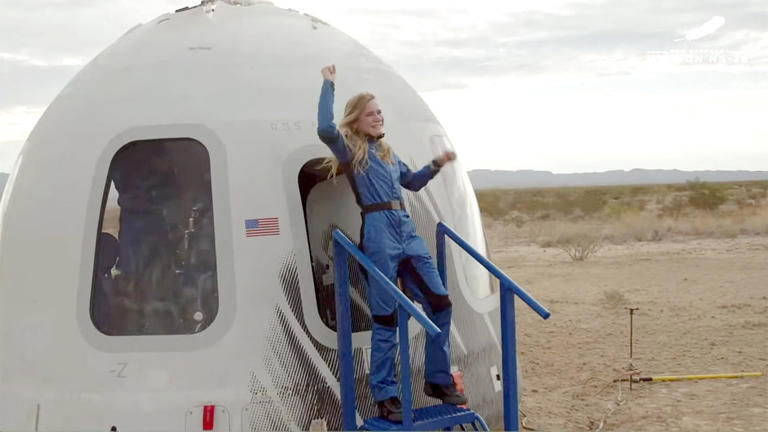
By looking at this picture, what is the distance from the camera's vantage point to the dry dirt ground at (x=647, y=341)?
9008mm

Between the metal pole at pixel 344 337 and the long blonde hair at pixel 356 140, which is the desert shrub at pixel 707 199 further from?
the metal pole at pixel 344 337

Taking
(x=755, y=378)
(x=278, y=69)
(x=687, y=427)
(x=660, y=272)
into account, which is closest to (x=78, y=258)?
(x=278, y=69)

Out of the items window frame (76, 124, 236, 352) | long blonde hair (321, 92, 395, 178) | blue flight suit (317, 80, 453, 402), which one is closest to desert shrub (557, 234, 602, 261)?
blue flight suit (317, 80, 453, 402)

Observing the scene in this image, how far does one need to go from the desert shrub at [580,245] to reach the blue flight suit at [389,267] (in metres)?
18.2

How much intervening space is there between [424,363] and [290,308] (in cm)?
99

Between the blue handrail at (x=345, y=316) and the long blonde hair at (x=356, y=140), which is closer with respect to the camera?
the blue handrail at (x=345, y=316)

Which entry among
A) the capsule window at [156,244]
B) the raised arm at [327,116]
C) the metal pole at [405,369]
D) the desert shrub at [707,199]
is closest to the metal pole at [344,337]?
the metal pole at [405,369]

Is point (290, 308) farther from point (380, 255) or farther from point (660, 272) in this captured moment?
point (660, 272)

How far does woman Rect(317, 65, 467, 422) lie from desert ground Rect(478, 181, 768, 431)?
12.4 ft

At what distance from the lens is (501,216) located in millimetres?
40125

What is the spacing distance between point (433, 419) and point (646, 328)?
9.48 m

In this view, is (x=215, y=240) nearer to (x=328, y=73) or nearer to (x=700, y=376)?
(x=328, y=73)

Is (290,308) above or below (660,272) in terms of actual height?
above

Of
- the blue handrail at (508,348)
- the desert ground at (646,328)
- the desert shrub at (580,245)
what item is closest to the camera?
the blue handrail at (508,348)
